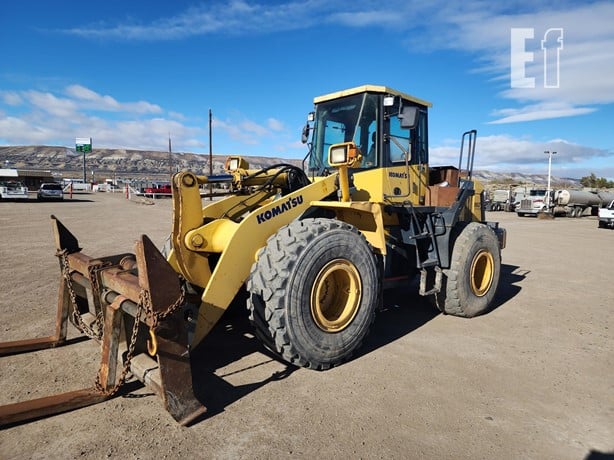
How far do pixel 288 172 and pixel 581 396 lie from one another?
12.2ft

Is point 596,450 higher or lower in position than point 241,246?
lower

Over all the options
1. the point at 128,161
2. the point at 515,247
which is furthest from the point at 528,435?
the point at 128,161

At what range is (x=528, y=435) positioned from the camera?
3055mm

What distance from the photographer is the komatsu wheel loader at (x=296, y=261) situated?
3.09 meters

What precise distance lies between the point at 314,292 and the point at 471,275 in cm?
297

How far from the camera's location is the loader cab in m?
5.14

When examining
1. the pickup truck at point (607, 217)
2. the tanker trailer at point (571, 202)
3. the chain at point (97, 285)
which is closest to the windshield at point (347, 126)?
the chain at point (97, 285)

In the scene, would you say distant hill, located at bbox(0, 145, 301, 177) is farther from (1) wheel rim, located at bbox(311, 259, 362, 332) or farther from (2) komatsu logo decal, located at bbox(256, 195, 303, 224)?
(1) wheel rim, located at bbox(311, 259, 362, 332)

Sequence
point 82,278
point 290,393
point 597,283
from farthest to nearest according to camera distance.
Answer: point 597,283 → point 82,278 → point 290,393

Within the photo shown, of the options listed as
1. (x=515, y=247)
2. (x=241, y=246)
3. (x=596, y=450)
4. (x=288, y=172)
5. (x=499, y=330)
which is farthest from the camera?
(x=515, y=247)

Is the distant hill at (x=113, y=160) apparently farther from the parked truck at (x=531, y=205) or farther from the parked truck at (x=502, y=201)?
the parked truck at (x=531, y=205)

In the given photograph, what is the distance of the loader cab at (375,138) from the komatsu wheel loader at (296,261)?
0.02 meters

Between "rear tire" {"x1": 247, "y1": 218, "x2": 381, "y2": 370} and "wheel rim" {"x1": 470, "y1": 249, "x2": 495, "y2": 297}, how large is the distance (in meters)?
2.44

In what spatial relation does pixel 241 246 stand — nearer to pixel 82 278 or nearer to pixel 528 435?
pixel 82 278
